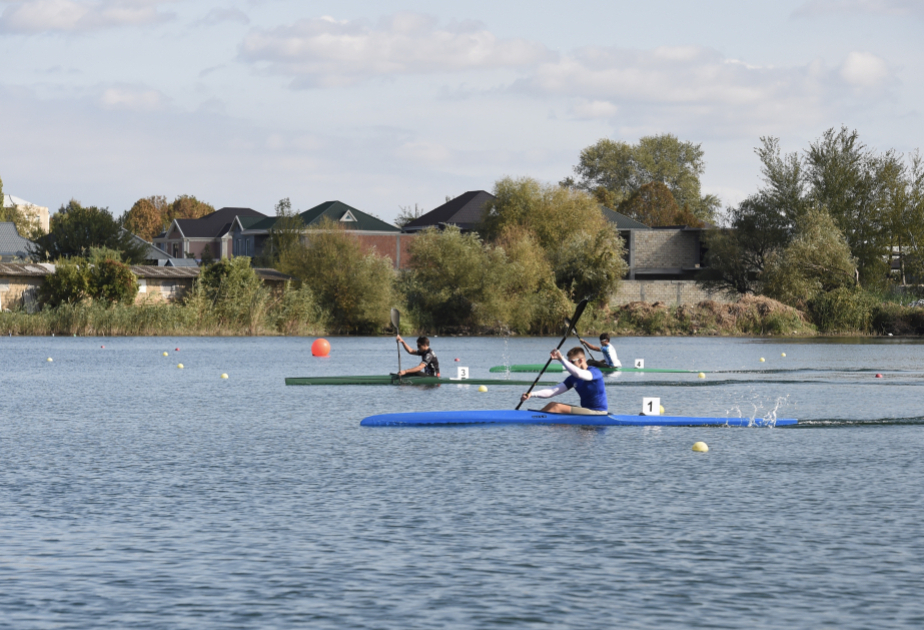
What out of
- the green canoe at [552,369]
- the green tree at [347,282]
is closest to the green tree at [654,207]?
the green tree at [347,282]

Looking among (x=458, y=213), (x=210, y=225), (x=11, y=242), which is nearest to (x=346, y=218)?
(x=458, y=213)

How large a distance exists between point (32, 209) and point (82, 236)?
53907 mm

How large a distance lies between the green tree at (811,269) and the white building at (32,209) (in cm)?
8081

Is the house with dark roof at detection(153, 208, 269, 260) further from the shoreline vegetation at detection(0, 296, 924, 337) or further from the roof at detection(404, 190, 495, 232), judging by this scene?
the shoreline vegetation at detection(0, 296, 924, 337)

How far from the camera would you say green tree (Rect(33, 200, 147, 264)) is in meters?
80.1

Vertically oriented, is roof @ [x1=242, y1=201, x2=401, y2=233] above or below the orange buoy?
above

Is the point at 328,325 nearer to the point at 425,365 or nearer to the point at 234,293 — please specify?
the point at 234,293

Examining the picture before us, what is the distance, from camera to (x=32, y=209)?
424 ft

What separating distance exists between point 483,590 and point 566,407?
33.8 feet

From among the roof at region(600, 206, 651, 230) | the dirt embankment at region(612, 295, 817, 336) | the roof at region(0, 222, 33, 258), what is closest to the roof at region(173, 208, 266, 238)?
the roof at region(0, 222, 33, 258)

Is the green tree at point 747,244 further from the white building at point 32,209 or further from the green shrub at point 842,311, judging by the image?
the white building at point 32,209

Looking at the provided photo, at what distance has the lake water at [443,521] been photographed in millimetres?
8156

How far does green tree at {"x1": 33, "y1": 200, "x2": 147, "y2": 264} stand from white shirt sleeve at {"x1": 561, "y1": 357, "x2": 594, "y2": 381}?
66001 millimetres

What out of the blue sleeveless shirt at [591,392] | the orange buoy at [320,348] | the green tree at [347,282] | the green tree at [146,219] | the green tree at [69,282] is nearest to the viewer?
the blue sleeveless shirt at [591,392]
